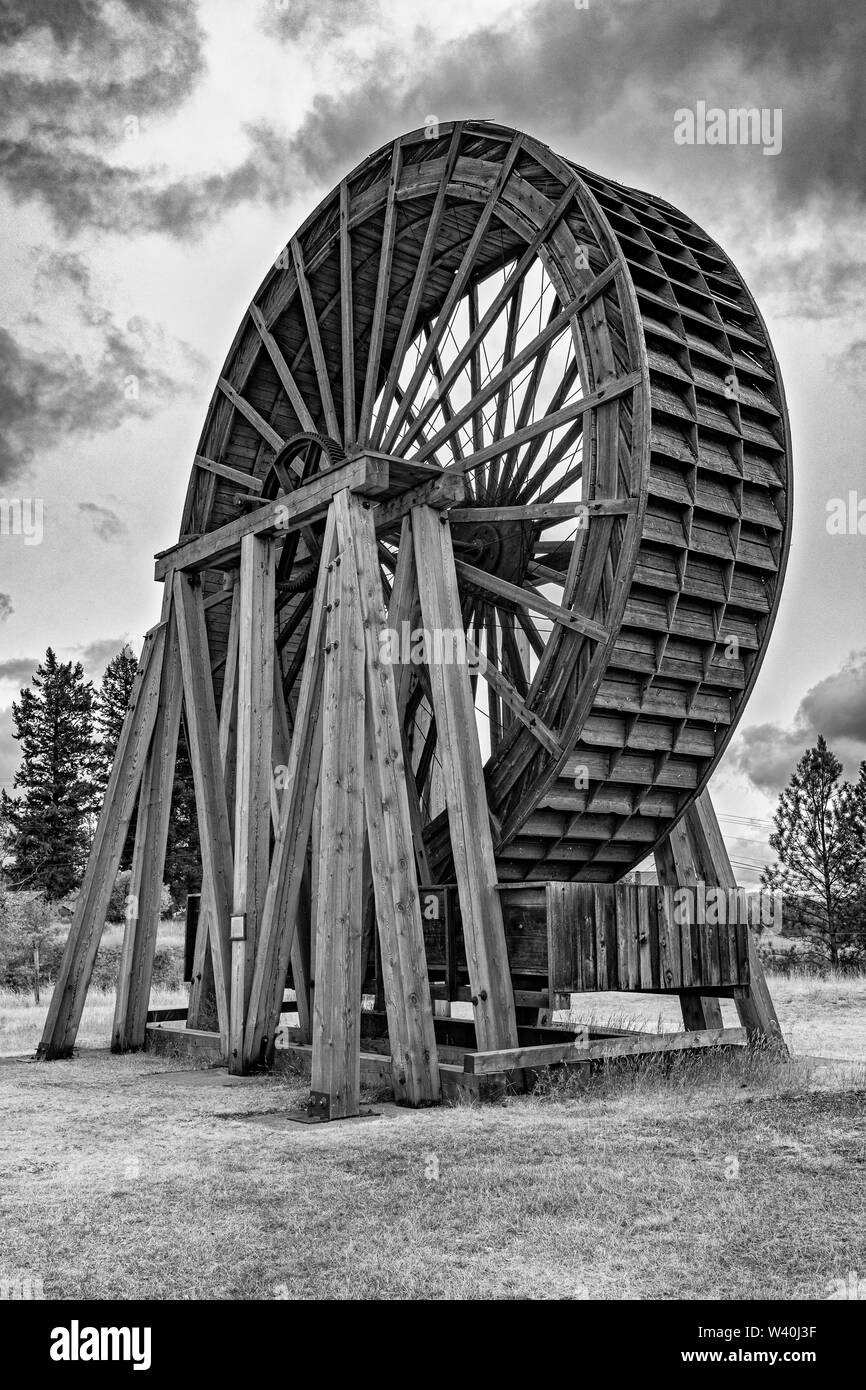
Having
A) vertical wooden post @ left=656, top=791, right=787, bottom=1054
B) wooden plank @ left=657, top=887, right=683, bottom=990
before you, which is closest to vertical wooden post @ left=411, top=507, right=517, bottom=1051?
wooden plank @ left=657, top=887, right=683, bottom=990

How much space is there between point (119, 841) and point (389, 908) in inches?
147

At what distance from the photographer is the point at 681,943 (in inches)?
340

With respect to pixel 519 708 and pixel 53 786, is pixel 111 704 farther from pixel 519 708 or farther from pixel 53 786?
pixel 519 708

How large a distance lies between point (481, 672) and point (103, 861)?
356 centimetres

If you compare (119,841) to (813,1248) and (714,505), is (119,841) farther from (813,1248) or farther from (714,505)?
(813,1248)

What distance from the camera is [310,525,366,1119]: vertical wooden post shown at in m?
6.86

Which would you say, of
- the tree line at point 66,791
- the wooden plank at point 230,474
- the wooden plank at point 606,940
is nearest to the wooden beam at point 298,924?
the wooden plank at point 230,474

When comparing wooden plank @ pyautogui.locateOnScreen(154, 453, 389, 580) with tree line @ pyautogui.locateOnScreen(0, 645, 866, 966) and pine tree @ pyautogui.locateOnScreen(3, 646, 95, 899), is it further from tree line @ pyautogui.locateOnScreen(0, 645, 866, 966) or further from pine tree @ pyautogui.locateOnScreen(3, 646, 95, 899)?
pine tree @ pyautogui.locateOnScreen(3, 646, 95, 899)

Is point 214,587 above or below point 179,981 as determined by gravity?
above

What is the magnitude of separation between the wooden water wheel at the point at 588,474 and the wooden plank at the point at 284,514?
80 cm

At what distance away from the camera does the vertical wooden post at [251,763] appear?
8.79 meters

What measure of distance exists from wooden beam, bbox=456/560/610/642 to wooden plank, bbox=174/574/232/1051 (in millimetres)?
2361

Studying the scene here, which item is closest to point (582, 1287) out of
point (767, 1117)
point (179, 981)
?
point (767, 1117)
